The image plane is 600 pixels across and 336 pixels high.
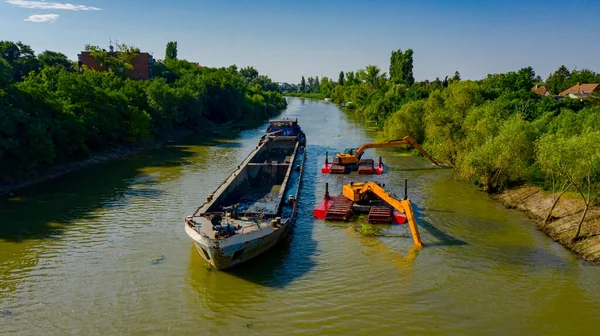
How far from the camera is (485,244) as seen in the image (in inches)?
724

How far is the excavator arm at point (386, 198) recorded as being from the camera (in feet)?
59.5

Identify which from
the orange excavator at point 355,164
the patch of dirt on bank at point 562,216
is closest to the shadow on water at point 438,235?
the patch of dirt on bank at point 562,216

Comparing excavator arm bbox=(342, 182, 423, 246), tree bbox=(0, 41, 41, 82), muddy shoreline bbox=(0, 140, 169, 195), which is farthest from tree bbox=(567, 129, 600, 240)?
tree bbox=(0, 41, 41, 82)

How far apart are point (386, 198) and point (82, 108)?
88.8 feet

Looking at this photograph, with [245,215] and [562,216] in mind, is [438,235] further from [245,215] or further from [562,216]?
[245,215]

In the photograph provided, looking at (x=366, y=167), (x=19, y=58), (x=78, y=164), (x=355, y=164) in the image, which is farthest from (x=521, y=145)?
(x=19, y=58)

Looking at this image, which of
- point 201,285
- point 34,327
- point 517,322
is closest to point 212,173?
point 201,285

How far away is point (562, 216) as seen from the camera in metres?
20.2

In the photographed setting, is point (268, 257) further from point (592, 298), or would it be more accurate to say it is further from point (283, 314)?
point (592, 298)

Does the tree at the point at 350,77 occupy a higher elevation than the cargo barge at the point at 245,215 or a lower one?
higher

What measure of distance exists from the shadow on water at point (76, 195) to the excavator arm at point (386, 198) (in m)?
11.2

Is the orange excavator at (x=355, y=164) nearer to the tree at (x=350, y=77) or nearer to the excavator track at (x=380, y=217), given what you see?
the excavator track at (x=380, y=217)

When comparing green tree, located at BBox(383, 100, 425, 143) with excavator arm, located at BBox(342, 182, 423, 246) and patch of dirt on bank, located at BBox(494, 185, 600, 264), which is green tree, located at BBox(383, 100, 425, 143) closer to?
patch of dirt on bank, located at BBox(494, 185, 600, 264)

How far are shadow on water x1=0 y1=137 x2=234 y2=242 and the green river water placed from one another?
0.15 metres
